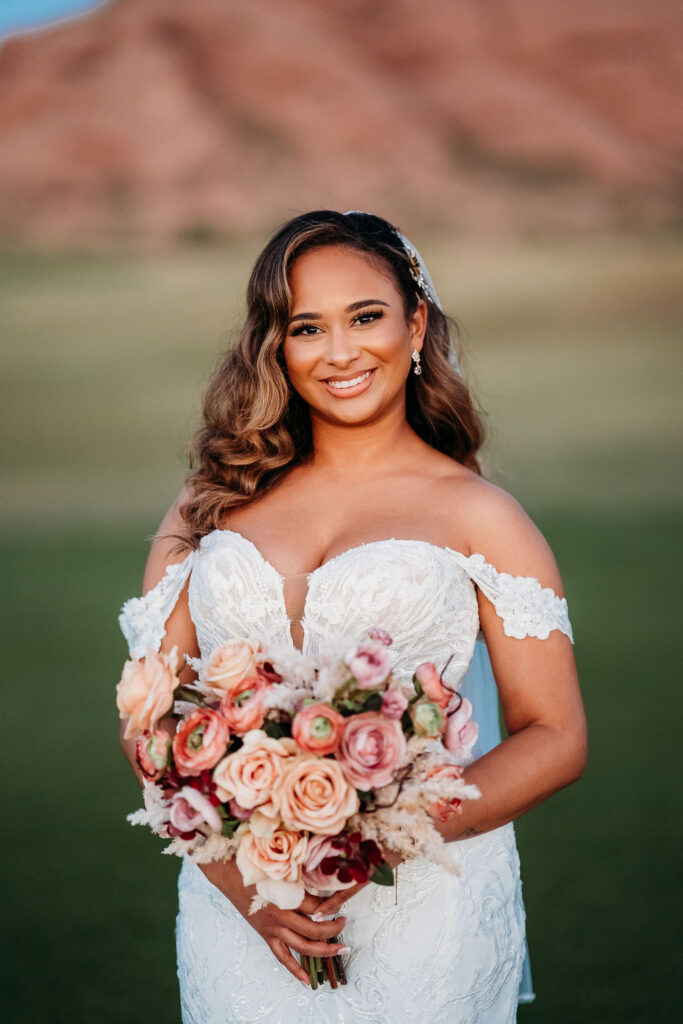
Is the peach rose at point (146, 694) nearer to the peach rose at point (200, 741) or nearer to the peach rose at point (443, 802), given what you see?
the peach rose at point (200, 741)

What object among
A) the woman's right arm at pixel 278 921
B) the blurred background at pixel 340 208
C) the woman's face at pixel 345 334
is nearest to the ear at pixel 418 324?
the woman's face at pixel 345 334

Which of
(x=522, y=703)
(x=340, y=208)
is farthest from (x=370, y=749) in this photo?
(x=340, y=208)

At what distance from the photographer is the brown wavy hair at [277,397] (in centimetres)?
288

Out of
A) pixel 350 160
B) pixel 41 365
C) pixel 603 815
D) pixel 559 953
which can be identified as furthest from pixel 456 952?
pixel 41 365

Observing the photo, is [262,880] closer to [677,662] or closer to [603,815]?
[603,815]

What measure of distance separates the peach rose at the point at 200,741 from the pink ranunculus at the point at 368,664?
0.81 ft

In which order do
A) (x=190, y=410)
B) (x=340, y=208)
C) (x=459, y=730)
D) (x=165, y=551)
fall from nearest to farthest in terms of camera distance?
1. (x=459, y=730)
2. (x=165, y=551)
3. (x=190, y=410)
4. (x=340, y=208)

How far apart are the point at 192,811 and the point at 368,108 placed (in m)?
9.18

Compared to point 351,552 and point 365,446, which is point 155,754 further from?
point 365,446

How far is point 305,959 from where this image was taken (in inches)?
95.2

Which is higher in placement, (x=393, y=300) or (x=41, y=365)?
(x=41, y=365)

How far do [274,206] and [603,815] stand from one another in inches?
264

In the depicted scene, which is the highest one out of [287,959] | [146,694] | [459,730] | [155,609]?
[155,609]

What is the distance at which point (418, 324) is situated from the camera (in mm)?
3035
